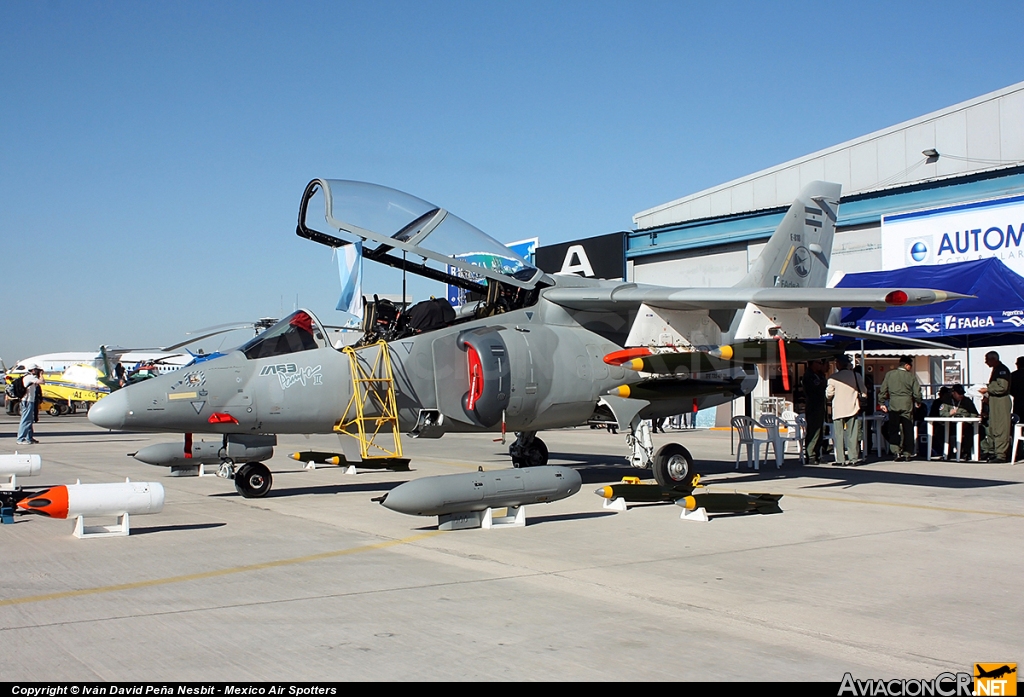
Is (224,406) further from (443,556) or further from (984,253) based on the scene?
(984,253)

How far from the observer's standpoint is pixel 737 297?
34.4 feet

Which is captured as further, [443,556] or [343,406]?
[343,406]

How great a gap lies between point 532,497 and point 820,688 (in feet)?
16.0

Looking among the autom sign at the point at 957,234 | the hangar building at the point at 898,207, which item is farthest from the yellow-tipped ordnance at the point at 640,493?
the autom sign at the point at 957,234

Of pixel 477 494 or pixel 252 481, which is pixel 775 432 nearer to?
pixel 477 494

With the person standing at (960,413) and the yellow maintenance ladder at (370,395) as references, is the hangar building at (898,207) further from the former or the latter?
the yellow maintenance ladder at (370,395)

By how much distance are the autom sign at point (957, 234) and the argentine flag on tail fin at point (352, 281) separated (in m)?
15.0

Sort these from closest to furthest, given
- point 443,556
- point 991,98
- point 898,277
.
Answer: point 443,556 → point 898,277 → point 991,98

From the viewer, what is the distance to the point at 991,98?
2155 cm

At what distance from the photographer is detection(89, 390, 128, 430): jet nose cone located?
365 inches

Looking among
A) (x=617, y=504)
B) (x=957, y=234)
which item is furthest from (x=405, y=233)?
(x=957, y=234)

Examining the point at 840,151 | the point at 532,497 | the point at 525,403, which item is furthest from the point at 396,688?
the point at 840,151

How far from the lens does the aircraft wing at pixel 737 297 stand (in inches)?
388

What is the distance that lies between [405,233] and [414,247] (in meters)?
0.21
